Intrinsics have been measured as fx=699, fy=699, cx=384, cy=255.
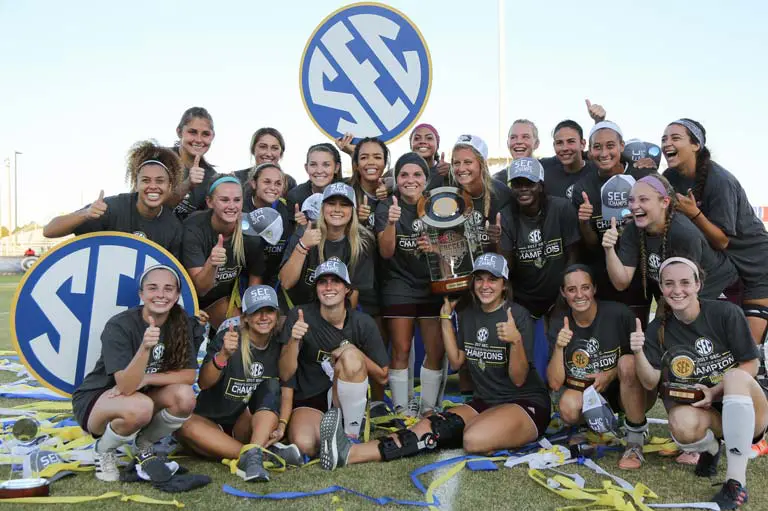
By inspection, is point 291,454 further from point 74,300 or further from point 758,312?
point 758,312

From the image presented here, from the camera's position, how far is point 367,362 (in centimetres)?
515

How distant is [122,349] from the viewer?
432 centimetres

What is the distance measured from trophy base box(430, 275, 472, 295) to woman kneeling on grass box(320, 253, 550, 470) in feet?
0.28

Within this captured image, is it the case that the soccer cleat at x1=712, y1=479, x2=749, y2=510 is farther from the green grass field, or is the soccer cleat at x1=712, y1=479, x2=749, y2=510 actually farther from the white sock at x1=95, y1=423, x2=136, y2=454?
the white sock at x1=95, y1=423, x2=136, y2=454

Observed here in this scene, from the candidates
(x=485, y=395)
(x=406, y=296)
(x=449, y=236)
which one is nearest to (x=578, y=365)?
(x=485, y=395)

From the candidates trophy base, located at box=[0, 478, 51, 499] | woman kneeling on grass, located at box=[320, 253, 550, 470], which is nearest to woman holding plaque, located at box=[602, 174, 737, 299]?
woman kneeling on grass, located at box=[320, 253, 550, 470]

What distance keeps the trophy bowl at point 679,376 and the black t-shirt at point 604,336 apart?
49 centimetres

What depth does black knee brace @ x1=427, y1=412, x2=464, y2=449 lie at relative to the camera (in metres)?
4.83

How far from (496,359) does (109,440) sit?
2671mm

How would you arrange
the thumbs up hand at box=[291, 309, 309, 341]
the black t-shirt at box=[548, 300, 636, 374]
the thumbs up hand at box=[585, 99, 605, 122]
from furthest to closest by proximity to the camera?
the thumbs up hand at box=[585, 99, 605, 122] → the black t-shirt at box=[548, 300, 636, 374] → the thumbs up hand at box=[291, 309, 309, 341]

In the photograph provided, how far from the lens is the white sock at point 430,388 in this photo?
5.82 metres

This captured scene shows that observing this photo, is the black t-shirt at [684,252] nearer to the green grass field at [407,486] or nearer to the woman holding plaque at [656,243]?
the woman holding plaque at [656,243]

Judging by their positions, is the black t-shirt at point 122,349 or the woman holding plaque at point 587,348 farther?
the woman holding plaque at point 587,348

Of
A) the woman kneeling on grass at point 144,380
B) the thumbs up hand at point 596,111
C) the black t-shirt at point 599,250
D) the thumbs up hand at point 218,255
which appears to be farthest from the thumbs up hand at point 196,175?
the thumbs up hand at point 596,111
